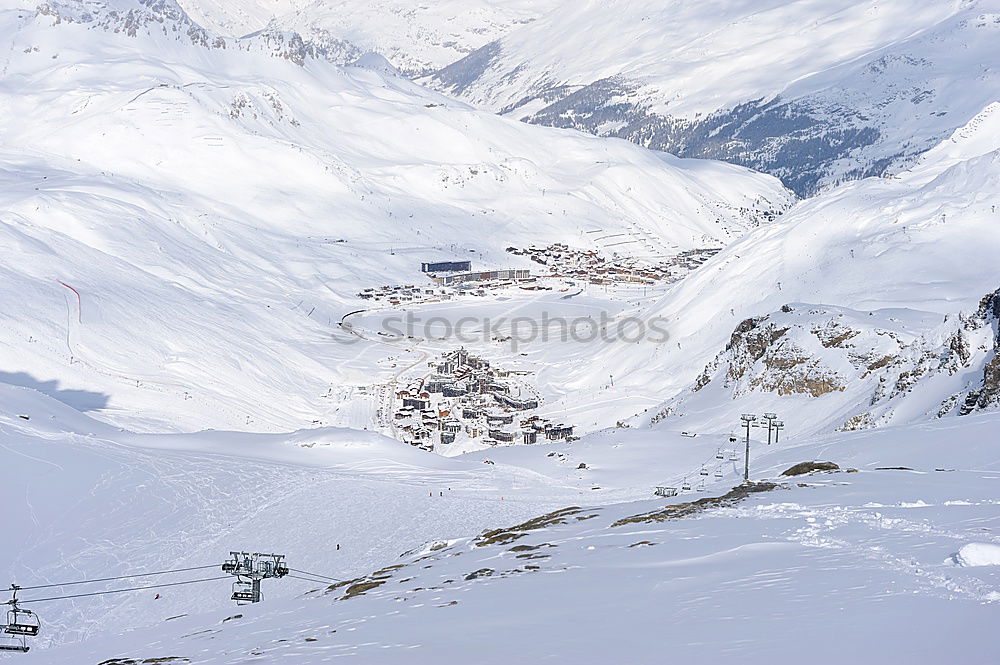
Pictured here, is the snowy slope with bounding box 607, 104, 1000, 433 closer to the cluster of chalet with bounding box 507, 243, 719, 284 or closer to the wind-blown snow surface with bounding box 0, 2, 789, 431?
the wind-blown snow surface with bounding box 0, 2, 789, 431

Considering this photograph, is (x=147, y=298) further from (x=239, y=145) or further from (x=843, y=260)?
(x=239, y=145)

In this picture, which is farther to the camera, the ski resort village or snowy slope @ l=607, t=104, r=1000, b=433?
snowy slope @ l=607, t=104, r=1000, b=433

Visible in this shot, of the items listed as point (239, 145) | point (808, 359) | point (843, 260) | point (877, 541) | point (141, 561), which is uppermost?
point (239, 145)

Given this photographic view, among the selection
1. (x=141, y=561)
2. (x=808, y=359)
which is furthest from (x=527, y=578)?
(x=808, y=359)

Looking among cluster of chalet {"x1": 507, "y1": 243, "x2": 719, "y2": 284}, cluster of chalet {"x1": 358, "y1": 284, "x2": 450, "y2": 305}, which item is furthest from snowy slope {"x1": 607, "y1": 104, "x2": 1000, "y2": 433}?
cluster of chalet {"x1": 507, "y1": 243, "x2": 719, "y2": 284}

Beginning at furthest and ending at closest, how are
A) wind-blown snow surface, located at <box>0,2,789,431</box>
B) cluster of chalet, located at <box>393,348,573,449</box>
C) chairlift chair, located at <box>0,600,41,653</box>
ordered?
wind-blown snow surface, located at <box>0,2,789,431</box> → cluster of chalet, located at <box>393,348,573,449</box> → chairlift chair, located at <box>0,600,41,653</box>

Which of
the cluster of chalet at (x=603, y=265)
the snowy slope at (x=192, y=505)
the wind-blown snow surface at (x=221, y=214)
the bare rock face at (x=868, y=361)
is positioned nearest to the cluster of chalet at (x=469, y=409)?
the wind-blown snow surface at (x=221, y=214)

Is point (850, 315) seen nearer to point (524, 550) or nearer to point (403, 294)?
point (524, 550)

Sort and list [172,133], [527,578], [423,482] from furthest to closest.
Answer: [172,133]
[423,482]
[527,578]
